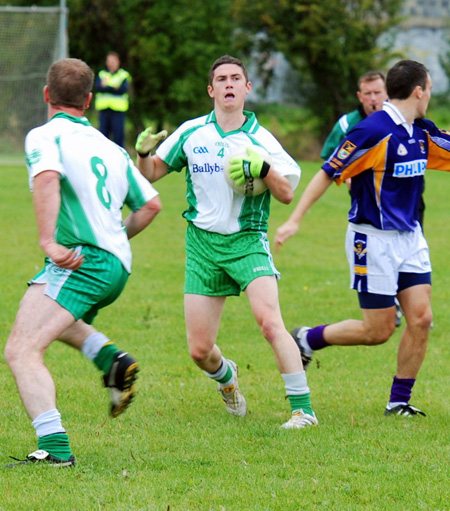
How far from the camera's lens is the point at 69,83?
16.3 ft

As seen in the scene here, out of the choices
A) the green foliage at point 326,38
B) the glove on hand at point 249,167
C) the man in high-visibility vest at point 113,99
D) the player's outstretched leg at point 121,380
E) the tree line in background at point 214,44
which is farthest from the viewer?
the tree line in background at point 214,44

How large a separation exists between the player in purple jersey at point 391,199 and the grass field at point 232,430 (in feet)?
2.43

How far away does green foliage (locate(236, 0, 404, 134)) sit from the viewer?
29734mm

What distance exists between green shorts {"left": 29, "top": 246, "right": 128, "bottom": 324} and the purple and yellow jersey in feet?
5.77

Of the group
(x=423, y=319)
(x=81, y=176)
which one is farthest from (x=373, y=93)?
(x=81, y=176)

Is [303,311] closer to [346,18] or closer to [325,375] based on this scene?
[325,375]

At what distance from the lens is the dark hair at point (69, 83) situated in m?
4.93

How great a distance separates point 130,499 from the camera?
4508 mm

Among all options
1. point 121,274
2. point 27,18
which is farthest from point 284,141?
point 121,274

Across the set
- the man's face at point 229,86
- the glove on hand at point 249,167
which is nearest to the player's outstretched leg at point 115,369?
the glove on hand at point 249,167

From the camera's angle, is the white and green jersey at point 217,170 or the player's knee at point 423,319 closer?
the white and green jersey at point 217,170

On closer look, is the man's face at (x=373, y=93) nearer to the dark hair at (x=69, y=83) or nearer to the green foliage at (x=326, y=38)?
the dark hair at (x=69, y=83)

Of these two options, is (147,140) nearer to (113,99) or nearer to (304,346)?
(304,346)

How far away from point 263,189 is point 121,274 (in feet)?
3.97
